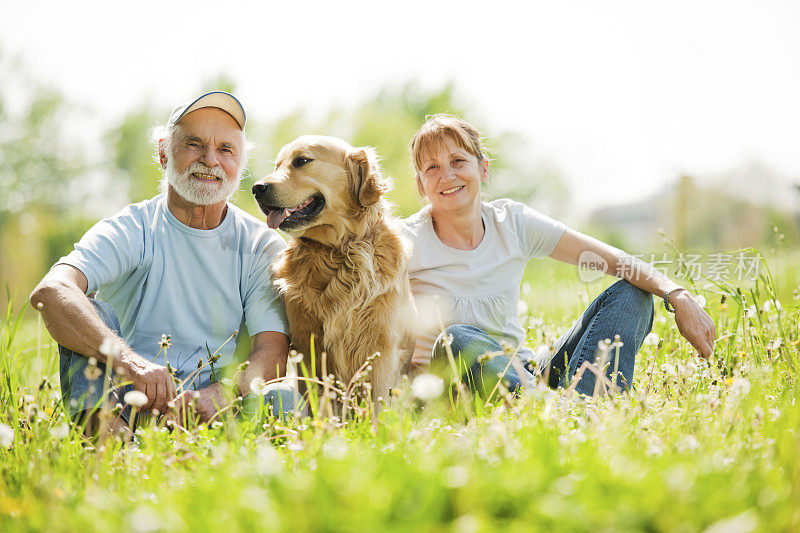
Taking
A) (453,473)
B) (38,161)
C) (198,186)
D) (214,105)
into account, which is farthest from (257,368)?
(38,161)

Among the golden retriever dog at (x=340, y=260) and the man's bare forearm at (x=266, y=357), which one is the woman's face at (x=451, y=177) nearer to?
the golden retriever dog at (x=340, y=260)

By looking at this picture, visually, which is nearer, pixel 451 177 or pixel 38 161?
pixel 451 177

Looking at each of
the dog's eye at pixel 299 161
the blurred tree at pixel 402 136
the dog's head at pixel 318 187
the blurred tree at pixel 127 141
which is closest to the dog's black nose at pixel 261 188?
the dog's head at pixel 318 187

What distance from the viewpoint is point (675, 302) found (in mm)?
2918

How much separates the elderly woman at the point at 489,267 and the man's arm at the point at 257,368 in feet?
2.44

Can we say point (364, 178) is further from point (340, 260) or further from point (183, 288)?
point (183, 288)

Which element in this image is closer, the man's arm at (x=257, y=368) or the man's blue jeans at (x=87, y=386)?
the man's blue jeans at (x=87, y=386)

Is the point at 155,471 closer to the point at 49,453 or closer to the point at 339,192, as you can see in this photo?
the point at 49,453

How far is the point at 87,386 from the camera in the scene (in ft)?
7.70

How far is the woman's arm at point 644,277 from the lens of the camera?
2869mm

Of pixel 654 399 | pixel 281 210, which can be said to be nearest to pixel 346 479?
pixel 654 399

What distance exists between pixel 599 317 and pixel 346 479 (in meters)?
2.14

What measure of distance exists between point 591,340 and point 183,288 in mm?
1987

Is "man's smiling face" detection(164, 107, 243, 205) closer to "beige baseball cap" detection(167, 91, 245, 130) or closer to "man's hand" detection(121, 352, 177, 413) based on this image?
"beige baseball cap" detection(167, 91, 245, 130)
